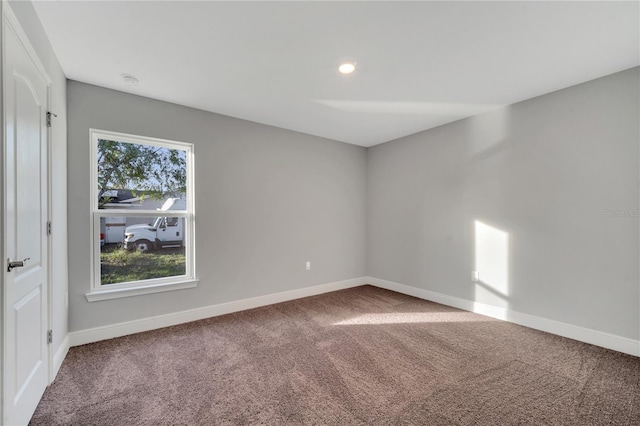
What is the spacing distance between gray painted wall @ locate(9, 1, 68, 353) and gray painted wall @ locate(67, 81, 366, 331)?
15 centimetres

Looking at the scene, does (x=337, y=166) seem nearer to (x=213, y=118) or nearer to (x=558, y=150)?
(x=213, y=118)

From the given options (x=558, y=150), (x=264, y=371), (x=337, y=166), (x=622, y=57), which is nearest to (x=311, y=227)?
(x=337, y=166)

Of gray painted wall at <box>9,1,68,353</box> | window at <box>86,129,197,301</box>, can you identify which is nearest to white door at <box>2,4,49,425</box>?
gray painted wall at <box>9,1,68,353</box>

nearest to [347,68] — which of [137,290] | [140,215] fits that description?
[140,215]

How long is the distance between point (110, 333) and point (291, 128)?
3.30 meters

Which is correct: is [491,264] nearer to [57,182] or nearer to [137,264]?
[137,264]

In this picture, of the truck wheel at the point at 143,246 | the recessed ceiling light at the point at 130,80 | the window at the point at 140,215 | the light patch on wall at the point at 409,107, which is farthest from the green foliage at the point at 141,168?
the light patch on wall at the point at 409,107

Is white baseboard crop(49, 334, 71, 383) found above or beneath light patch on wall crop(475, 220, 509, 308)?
beneath

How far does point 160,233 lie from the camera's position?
3.27m

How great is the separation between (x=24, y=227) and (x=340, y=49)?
2431 mm

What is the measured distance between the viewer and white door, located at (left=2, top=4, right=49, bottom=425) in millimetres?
1451

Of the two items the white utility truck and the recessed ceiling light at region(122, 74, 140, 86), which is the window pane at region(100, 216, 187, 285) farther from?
the recessed ceiling light at region(122, 74, 140, 86)

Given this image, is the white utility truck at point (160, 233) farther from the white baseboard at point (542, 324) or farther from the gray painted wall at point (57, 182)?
the white baseboard at point (542, 324)

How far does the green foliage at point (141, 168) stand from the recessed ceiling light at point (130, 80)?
0.65m
